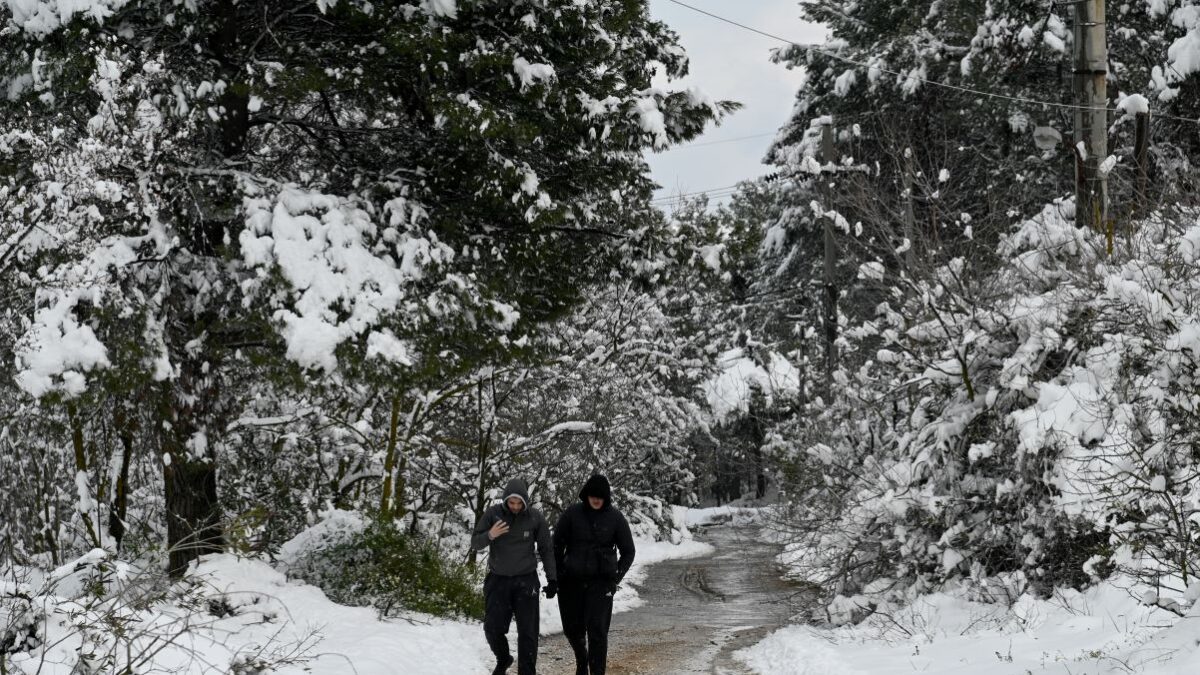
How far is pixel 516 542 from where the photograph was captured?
8.54 metres

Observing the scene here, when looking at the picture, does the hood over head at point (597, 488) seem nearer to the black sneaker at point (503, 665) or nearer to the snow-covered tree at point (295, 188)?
the black sneaker at point (503, 665)

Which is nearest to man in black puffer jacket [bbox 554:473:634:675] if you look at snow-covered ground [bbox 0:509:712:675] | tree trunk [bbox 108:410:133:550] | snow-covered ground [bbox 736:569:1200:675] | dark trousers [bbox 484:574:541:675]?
dark trousers [bbox 484:574:541:675]

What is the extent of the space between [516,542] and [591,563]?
0.61 meters

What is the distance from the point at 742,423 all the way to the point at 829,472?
83.7 feet

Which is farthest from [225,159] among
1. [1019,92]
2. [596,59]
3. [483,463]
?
[1019,92]

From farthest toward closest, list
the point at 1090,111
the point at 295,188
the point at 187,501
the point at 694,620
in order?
the point at 694,620, the point at 187,501, the point at 1090,111, the point at 295,188

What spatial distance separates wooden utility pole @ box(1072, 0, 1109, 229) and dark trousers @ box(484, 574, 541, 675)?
6.28 m

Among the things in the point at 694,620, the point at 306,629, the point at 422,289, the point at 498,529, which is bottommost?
the point at 694,620

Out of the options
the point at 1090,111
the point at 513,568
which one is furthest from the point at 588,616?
the point at 1090,111

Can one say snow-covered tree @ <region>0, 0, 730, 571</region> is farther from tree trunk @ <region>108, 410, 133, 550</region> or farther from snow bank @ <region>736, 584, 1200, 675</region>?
snow bank @ <region>736, 584, 1200, 675</region>

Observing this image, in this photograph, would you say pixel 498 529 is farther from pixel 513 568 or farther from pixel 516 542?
pixel 513 568

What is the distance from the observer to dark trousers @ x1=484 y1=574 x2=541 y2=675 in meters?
8.57

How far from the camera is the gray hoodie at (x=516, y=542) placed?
8523 millimetres

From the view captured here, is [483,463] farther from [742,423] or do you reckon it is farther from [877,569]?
[742,423]
